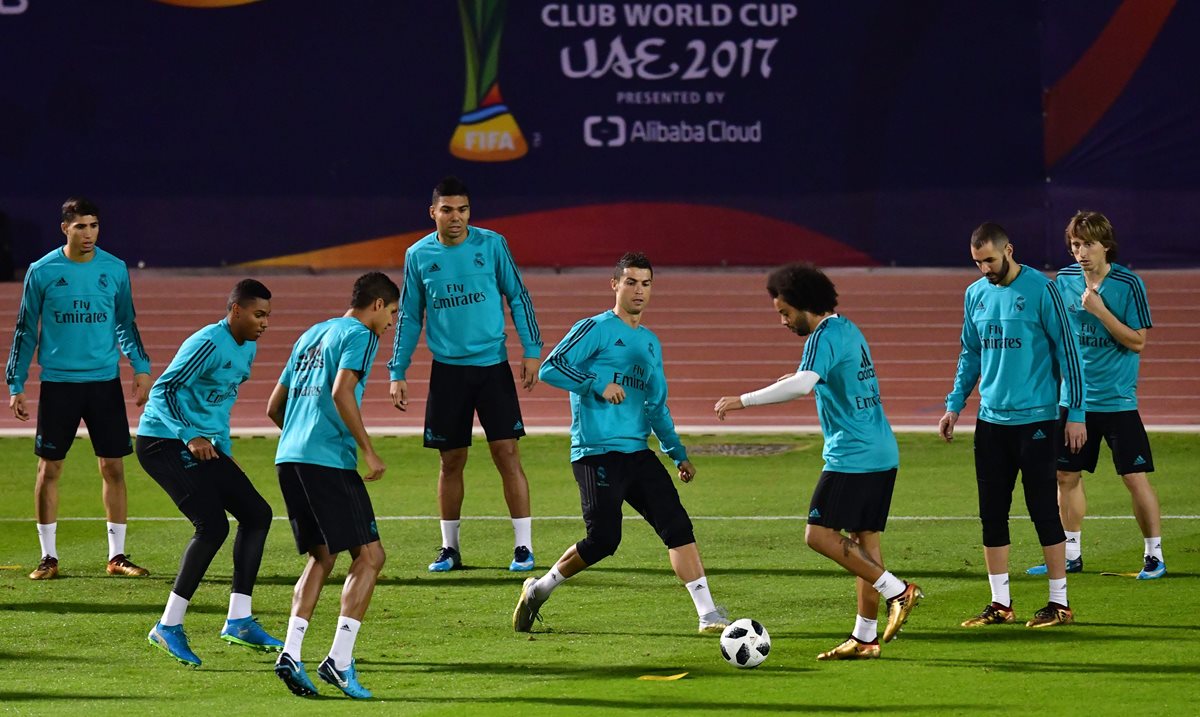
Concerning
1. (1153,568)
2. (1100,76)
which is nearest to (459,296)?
(1153,568)

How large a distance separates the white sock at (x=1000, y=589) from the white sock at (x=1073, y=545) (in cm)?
155

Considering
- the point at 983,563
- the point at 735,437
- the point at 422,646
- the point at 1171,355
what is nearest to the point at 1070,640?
the point at 983,563

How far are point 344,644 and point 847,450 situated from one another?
7.71 feet

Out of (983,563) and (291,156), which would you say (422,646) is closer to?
(983,563)

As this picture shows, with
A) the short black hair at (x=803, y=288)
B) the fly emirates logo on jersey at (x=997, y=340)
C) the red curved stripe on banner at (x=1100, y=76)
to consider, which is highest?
the red curved stripe on banner at (x=1100, y=76)

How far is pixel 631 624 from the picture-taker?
8.61 m

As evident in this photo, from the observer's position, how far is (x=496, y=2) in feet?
69.6

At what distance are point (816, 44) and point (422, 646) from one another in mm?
14029

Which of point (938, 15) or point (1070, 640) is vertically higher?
point (938, 15)

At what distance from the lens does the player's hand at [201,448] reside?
26.7 ft

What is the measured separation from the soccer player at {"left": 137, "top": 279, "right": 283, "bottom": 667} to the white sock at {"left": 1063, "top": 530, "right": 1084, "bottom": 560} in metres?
4.45

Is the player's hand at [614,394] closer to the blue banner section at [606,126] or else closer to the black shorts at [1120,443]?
the black shorts at [1120,443]

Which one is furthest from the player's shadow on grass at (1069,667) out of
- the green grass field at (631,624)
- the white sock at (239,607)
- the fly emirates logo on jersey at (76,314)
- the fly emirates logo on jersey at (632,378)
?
the fly emirates logo on jersey at (76,314)

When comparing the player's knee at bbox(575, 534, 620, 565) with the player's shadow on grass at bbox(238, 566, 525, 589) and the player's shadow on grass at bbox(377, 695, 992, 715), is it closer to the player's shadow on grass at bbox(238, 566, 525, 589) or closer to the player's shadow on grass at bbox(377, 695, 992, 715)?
the player's shadow on grass at bbox(377, 695, 992, 715)
